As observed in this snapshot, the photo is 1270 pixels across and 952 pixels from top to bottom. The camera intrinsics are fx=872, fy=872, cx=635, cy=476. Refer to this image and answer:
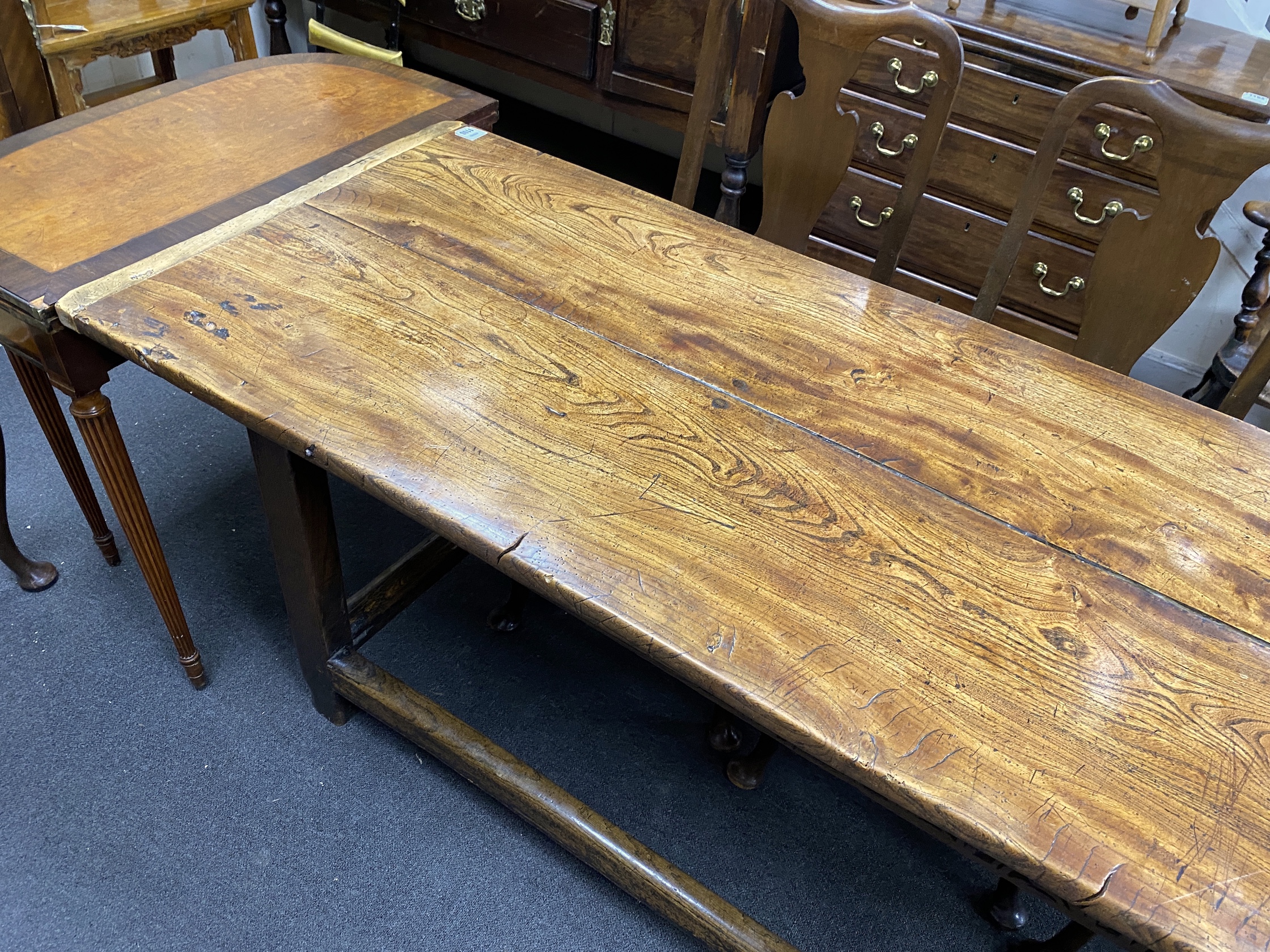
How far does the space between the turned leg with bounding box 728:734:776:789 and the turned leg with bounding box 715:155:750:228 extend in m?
1.15

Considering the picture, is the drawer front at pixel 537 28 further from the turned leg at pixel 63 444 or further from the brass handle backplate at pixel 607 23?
the turned leg at pixel 63 444

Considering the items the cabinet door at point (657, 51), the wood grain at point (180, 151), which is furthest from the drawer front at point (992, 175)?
the wood grain at point (180, 151)

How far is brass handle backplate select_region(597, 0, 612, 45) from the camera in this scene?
8.10ft

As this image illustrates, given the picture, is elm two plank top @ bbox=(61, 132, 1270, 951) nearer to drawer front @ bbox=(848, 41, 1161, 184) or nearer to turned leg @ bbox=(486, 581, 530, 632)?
turned leg @ bbox=(486, 581, 530, 632)

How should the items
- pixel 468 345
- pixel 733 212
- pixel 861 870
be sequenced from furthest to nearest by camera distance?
1. pixel 733 212
2. pixel 861 870
3. pixel 468 345

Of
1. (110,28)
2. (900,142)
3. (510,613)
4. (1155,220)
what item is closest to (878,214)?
(900,142)

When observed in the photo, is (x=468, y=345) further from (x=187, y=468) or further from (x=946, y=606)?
(x=187, y=468)

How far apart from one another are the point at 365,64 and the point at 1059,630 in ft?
5.22

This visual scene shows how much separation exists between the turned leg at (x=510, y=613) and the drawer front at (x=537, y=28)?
1.69m

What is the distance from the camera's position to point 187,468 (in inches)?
76.2

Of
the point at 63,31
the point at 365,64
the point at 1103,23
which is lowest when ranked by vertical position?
the point at 63,31

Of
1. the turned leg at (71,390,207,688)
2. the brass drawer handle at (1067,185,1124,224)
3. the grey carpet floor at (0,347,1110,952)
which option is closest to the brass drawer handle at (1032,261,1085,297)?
the brass drawer handle at (1067,185,1124,224)

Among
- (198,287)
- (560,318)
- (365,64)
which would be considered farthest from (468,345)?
(365,64)

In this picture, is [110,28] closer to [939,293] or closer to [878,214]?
[878,214]
